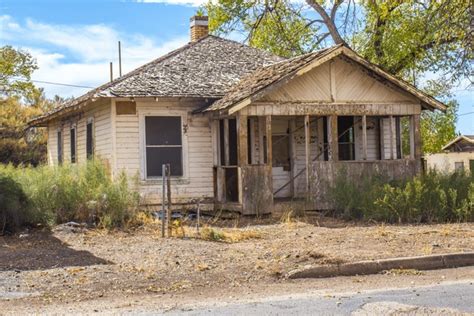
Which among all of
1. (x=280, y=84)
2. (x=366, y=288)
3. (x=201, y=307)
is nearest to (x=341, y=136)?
(x=280, y=84)

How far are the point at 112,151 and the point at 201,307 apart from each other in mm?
11424

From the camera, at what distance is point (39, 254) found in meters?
12.4

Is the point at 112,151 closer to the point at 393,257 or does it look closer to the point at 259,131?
the point at 259,131

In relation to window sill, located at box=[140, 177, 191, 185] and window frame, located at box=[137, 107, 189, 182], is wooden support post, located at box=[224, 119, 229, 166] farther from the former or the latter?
window sill, located at box=[140, 177, 191, 185]

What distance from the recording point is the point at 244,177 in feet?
57.7

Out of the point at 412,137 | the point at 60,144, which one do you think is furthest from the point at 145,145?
the point at 412,137

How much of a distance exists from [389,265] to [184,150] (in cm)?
962

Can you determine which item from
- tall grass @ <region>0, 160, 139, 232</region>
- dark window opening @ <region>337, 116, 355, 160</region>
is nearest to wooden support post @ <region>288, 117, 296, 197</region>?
dark window opening @ <region>337, 116, 355, 160</region>

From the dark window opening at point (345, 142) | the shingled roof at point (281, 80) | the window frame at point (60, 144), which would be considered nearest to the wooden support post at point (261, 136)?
the shingled roof at point (281, 80)

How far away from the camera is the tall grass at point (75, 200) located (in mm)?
15898

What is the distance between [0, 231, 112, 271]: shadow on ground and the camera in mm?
11406

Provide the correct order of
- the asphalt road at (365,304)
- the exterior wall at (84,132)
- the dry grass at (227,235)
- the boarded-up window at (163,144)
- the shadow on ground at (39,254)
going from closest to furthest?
1. the asphalt road at (365,304)
2. the shadow on ground at (39,254)
3. the dry grass at (227,235)
4. the boarded-up window at (163,144)
5. the exterior wall at (84,132)

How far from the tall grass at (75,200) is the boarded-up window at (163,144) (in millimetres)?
2795

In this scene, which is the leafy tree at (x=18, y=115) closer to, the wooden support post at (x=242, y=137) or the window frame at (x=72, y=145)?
the window frame at (x=72, y=145)
